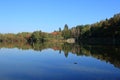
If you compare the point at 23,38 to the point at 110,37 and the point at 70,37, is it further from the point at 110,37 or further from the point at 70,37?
the point at 110,37

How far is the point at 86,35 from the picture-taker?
116m

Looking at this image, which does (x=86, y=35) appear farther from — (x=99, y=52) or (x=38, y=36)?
(x=99, y=52)

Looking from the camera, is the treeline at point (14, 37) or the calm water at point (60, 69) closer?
the calm water at point (60, 69)

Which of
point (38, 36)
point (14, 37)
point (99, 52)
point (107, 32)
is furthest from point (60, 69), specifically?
point (14, 37)

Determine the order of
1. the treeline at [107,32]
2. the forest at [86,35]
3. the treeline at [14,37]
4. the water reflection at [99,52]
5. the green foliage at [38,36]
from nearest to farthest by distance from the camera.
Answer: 1. the water reflection at [99,52]
2. the treeline at [107,32]
3. the forest at [86,35]
4. the green foliage at [38,36]
5. the treeline at [14,37]

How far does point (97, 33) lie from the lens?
316ft

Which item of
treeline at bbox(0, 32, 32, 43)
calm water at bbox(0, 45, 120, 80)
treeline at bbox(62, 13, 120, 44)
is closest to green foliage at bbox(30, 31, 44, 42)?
treeline at bbox(0, 32, 32, 43)

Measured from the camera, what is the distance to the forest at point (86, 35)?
264 feet

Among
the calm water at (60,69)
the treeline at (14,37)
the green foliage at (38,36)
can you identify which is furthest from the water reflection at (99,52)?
the treeline at (14,37)

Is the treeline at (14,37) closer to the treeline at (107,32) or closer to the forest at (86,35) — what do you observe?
the forest at (86,35)

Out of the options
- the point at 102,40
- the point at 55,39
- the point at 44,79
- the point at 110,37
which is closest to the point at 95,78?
the point at 44,79

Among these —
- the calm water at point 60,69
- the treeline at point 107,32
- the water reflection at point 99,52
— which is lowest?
the calm water at point 60,69

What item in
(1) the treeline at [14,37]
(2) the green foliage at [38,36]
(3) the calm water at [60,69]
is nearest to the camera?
(3) the calm water at [60,69]

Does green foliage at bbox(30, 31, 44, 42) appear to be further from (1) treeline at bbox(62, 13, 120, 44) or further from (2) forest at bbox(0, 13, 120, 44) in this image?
(1) treeline at bbox(62, 13, 120, 44)
